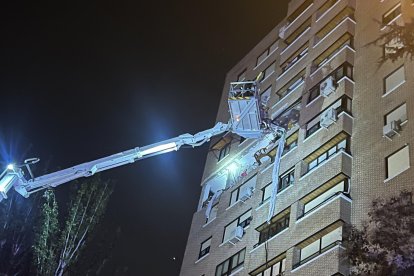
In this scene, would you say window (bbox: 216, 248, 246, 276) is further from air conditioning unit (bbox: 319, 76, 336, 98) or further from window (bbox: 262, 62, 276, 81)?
window (bbox: 262, 62, 276, 81)

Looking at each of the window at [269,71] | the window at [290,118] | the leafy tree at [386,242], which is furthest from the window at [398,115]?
the window at [269,71]

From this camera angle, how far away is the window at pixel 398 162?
2352 centimetres

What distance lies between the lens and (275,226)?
95.3ft

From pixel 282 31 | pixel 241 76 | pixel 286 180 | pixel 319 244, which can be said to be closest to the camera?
pixel 319 244

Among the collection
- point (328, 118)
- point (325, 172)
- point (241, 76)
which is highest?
point (241, 76)

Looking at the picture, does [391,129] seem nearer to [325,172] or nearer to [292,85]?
[325,172]

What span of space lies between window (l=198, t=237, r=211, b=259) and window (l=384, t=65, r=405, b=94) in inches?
535

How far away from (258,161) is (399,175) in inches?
454

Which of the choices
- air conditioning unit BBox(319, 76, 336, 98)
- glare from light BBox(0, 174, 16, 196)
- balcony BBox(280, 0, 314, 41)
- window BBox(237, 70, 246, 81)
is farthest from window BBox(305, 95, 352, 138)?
window BBox(237, 70, 246, 81)

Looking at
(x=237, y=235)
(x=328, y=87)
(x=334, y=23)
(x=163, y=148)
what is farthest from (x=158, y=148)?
(x=334, y=23)

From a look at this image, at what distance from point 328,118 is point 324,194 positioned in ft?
13.0

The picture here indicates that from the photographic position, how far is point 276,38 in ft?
144

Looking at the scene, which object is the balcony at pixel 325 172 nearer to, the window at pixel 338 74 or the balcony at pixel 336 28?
the window at pixel 338 74

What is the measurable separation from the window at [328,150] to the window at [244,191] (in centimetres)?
491
